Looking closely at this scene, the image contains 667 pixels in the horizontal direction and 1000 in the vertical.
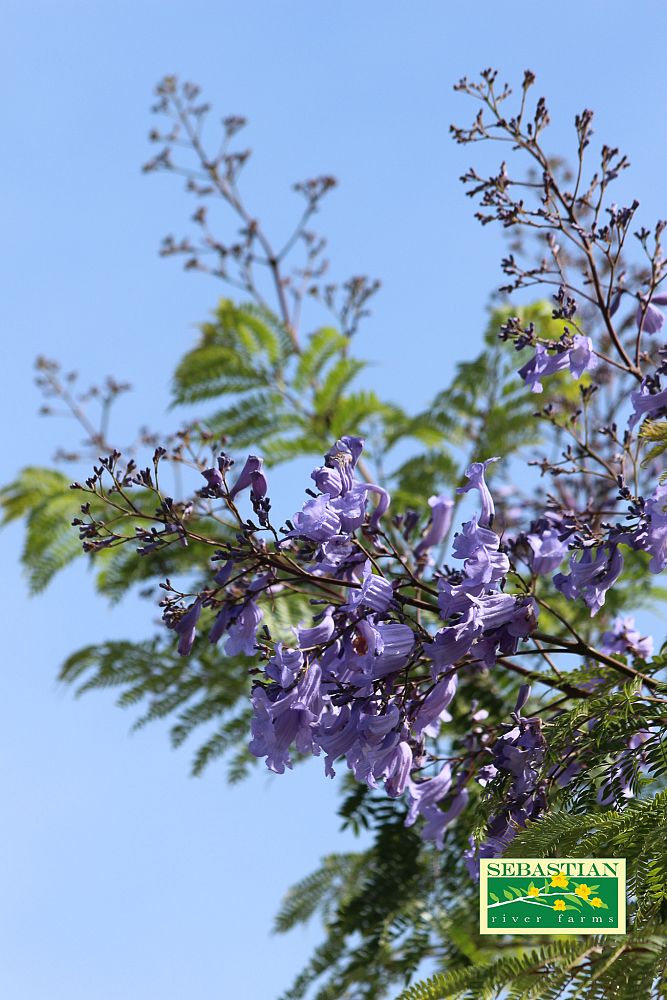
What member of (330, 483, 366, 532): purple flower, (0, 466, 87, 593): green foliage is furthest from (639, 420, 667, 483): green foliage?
(0, 466, 87, 593): green foliage

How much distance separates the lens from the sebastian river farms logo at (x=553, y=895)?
1994mm

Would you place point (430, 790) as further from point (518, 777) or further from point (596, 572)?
point (596, 572)

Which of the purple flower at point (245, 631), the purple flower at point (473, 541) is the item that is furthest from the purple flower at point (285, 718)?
the purple flower at point (473, 541)

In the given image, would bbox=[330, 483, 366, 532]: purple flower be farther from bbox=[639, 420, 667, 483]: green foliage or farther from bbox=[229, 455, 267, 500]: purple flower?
bbox=[639, 420, 667, 483]: green foliage

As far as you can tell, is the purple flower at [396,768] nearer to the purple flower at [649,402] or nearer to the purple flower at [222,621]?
the purple flower at [222,621]

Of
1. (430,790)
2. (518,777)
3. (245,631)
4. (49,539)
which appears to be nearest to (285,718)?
(245,631)

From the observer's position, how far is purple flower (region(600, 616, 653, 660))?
110 inches

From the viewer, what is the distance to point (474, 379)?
616 cm

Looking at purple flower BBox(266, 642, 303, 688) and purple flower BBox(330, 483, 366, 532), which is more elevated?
purple flower BBox(330, 483, 366, 532)

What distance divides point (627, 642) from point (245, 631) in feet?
3.60

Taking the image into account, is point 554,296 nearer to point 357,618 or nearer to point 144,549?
point 357,618

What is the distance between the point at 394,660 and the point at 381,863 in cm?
216

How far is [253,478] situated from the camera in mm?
2160

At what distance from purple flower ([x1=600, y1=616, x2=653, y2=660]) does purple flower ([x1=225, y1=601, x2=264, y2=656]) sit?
3.39ft
